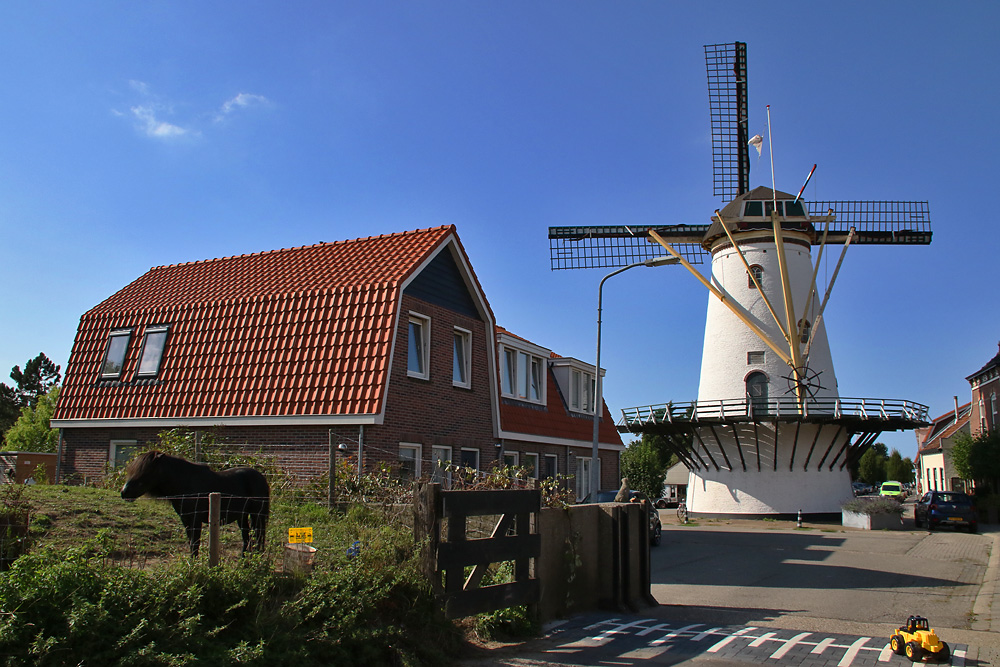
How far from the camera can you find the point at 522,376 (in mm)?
24312

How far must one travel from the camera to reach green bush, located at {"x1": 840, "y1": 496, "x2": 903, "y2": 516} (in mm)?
35156

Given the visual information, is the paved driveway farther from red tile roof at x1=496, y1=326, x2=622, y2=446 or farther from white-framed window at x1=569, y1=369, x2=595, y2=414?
white-framed window at x1=569, y1=369, x2=595, y2=414

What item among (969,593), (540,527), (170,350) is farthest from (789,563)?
(170,350)

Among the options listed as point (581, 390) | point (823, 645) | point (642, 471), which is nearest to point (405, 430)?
point (823, 645)

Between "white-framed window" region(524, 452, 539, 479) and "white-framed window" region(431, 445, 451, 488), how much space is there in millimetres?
4586

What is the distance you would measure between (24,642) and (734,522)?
35721 mm

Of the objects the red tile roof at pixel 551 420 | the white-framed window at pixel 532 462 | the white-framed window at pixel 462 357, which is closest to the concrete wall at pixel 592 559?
the white-framed window at pixel 462 357

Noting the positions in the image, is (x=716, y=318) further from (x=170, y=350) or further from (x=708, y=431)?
(x=170, y=350)

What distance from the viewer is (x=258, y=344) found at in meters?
17.8

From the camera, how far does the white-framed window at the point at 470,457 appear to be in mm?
19503

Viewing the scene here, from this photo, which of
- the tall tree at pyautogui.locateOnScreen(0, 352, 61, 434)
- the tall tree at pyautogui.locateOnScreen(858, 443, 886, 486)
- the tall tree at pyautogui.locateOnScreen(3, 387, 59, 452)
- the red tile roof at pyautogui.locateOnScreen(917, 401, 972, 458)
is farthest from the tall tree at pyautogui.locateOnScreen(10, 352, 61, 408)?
the tall tree at pyautogui.locateOnScreen(858, 443, 886, 486)

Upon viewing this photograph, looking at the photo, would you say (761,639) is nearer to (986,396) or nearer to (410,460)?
(410,460)

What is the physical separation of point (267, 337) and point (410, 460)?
411 centimetres

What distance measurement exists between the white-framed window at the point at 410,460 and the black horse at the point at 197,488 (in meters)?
6.87
